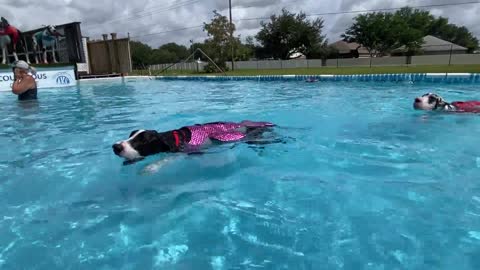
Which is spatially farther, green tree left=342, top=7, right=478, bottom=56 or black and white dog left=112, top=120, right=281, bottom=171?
green tree left=342, top=7, right=478, bottom=56

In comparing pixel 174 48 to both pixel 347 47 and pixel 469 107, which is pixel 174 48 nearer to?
pixel 347 47

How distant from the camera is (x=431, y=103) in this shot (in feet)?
24.2

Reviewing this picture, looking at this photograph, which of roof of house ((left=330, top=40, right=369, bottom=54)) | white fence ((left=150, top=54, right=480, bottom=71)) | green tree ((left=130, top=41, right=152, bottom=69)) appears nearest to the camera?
white fence ((left=150, top=54, right=480, bottom=71))

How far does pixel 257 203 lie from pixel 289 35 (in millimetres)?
57816

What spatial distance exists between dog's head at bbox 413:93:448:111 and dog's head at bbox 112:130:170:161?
5.91m

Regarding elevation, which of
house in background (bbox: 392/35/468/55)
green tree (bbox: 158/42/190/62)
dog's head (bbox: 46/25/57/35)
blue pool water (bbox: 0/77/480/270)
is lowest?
blue pool water (bbox: 0/77/480/270)

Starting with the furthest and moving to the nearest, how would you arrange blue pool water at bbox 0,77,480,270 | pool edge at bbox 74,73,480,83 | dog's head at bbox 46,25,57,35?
dog's head at bbox 46,25,57,35 → pool edge at bbox 74,73,480,83 → blue pool water at bbox 0,77,480,270

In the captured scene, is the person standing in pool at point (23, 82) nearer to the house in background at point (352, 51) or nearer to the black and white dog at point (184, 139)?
the black and white dog at point (184, 139)

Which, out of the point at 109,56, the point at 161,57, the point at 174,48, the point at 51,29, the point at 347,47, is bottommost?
the point at 109,56

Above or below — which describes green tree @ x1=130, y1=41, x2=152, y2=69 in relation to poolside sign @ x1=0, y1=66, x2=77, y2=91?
above

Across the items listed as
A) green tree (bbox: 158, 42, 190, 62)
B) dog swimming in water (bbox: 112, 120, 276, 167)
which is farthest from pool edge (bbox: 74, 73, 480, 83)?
green tree (bbox: 158, 42, 190, 62)

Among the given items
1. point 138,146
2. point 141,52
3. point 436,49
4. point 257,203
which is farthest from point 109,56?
point 141,52

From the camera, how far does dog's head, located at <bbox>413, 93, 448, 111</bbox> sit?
7285 mm

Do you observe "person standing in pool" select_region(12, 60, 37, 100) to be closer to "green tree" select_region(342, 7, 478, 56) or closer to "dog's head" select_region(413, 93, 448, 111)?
"dog's head" select_region(413, 93, 448, 111)
